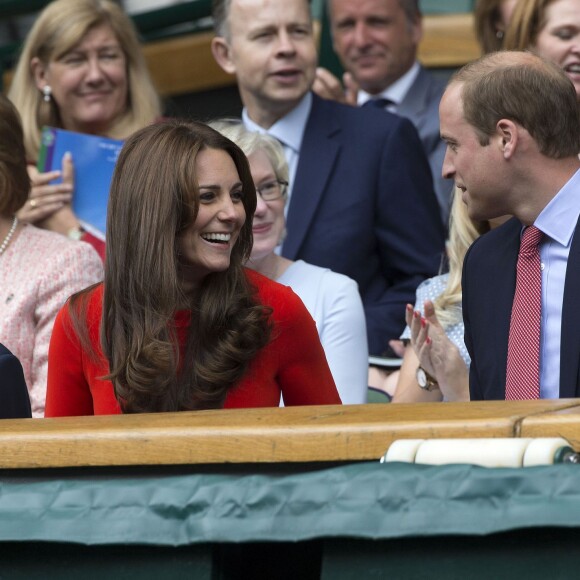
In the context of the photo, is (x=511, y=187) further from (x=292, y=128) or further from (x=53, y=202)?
(x=53, y=202)

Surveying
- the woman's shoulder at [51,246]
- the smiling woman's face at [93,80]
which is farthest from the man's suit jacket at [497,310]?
the smiling woman's face at [93,80]

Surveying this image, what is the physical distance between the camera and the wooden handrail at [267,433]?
1.86 metres

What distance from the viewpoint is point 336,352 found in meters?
3.70

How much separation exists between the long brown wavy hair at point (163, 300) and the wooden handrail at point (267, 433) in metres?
0.78

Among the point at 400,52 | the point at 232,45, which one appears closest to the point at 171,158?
the point at 232,45

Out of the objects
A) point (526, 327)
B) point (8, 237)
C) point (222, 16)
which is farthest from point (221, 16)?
point (526, 327)

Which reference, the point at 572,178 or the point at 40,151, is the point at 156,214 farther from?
the point at 40,151

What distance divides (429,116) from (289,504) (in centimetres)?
362

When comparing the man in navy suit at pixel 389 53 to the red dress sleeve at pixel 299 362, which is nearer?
the red dress sleeve at pixel 299 362

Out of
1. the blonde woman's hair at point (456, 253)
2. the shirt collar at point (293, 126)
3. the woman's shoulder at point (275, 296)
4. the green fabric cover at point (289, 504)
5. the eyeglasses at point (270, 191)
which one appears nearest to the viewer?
the green fabric cover at point (289, 504)

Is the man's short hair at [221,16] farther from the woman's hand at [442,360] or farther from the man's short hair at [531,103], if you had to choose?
the man's short hair at [531,103]

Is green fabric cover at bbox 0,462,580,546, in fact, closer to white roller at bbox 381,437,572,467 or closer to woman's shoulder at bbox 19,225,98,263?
white roller at bbox 381,437,572,467

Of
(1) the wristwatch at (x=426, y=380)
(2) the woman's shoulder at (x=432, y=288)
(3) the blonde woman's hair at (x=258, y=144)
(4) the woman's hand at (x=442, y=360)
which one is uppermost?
(3) the blonde woman's hair at (x=258, y=144)

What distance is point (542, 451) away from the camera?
67.9 inches
